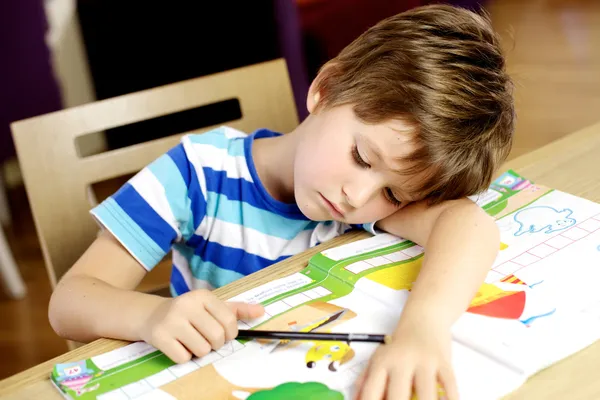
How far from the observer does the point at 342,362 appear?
0.56 meters

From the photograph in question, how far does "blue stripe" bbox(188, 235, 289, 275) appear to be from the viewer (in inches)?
34.0

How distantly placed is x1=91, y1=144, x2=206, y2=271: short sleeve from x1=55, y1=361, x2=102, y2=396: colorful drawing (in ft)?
0.67

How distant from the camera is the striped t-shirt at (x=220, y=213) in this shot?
2.65ft

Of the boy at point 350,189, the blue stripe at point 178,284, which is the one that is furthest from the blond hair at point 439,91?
the blue stripe at point 178,284

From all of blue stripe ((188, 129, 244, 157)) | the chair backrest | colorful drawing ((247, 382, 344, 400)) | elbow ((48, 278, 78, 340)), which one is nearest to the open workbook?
colorful drawing ((247, 382, 344, 400))

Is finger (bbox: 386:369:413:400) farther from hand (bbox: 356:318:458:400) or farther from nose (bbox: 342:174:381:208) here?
nose (bbox: 342:174:381:208)

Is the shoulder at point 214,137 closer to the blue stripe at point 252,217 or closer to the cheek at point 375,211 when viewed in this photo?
the blue stripe at point 252,217

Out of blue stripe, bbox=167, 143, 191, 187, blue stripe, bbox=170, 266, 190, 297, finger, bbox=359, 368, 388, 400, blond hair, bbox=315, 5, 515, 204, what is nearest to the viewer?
finger, bbox=359, 368, 388, 400

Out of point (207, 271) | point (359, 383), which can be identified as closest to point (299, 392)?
point (359, 383)

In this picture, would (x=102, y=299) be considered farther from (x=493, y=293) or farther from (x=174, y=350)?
(x=493, y=293)

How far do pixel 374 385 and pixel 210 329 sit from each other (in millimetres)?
149

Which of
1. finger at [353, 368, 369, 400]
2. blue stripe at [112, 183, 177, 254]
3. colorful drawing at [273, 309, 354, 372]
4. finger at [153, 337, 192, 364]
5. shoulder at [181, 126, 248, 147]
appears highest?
shoulder at [181, 126, 248, 147]

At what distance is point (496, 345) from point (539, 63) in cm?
271

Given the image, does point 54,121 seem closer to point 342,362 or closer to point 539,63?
point 342,362
